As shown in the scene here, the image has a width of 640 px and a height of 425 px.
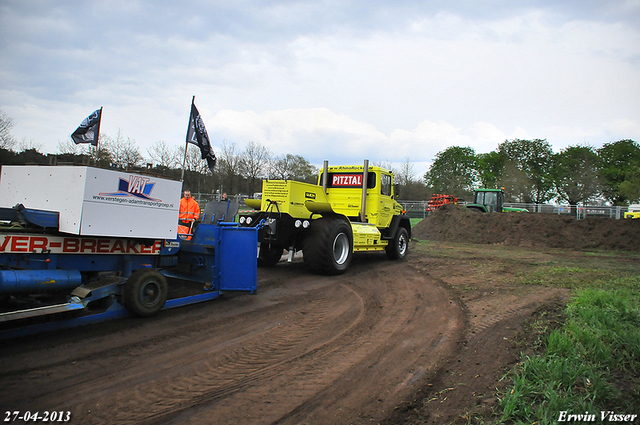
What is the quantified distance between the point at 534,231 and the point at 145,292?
59.0ft

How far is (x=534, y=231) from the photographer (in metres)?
18.6

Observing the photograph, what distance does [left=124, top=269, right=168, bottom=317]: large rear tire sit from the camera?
5227 mm

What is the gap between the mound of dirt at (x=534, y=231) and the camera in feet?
56.7

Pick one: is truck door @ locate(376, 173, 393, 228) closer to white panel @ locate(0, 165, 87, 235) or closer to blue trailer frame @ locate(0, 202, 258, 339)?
blue trailer frame @ locate(0, 202, 258, 339)

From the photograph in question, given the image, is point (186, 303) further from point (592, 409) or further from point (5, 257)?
point (592, 409)

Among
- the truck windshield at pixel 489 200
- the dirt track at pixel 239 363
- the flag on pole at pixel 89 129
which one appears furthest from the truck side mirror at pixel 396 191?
the truck windshield at pixel 489 200

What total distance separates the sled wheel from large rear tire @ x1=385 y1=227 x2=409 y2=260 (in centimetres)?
361

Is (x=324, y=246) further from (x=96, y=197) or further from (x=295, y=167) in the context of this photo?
(x=295, y=167)

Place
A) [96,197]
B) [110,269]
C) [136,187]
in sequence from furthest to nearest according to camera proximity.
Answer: [110,269] → [136,187] → [96,197]

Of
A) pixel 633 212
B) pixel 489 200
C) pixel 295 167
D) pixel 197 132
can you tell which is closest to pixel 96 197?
pixel 197 132

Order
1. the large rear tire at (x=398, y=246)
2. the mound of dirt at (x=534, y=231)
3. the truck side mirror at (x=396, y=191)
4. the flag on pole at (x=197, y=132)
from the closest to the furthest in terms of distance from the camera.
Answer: the flag on pole at (x=197, y=132), the large rear tire at (x=398, y=246), the truck side mirror at (x=396, y=191), the mound of dirt at (x=534, y=231)

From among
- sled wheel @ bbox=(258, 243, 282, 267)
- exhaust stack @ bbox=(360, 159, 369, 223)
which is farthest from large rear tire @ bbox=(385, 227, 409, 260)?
sled wheel @ bbox=(258, 243, 282, 267)

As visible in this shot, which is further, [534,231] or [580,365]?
[534,231]

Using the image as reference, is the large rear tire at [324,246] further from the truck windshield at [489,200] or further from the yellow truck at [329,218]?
the truck windshield at [489,200]
